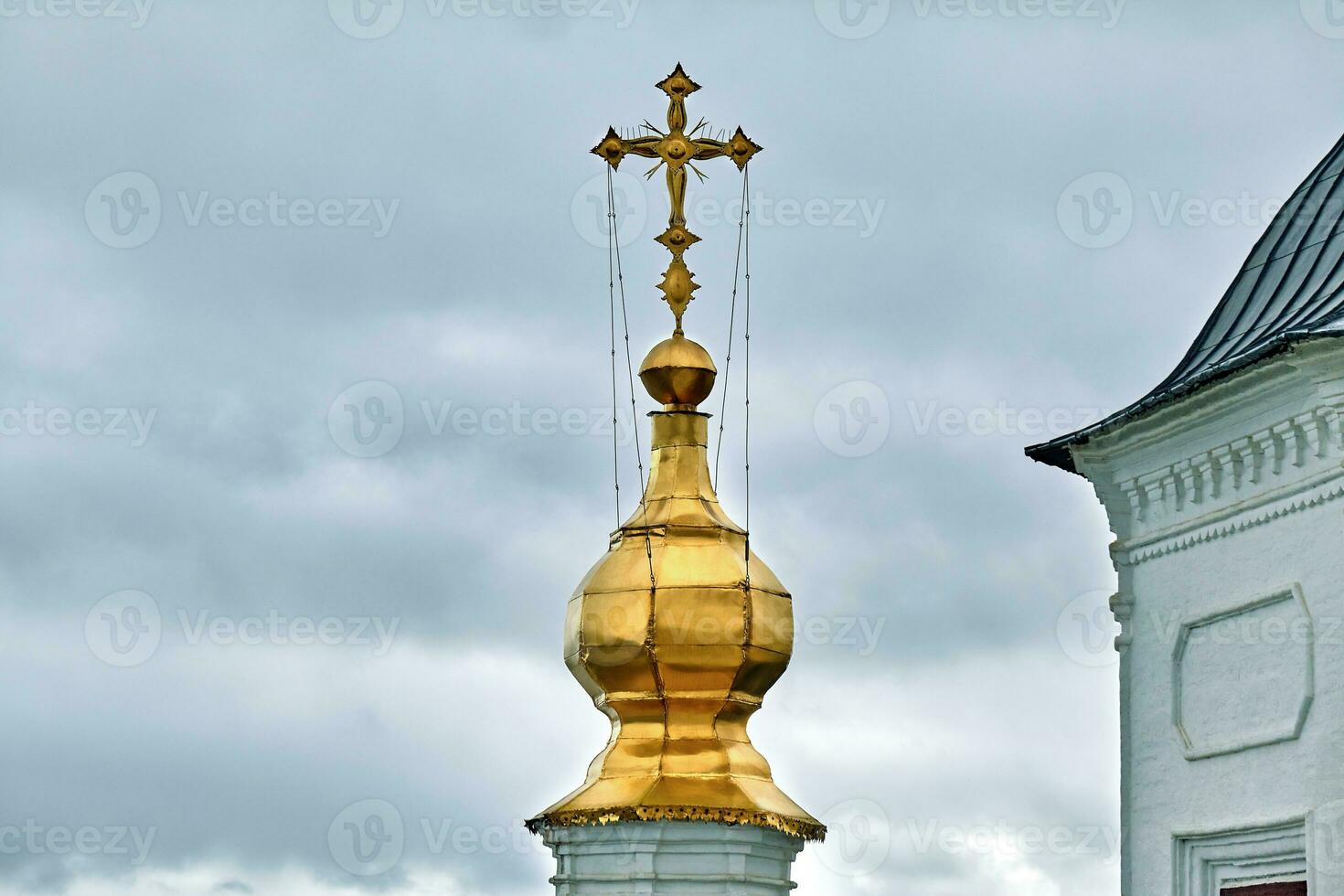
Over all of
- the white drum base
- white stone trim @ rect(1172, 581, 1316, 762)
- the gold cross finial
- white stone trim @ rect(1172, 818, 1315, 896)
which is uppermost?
the gold cross finial

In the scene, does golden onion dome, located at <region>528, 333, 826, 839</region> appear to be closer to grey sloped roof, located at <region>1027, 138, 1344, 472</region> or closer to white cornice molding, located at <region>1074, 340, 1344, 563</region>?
grey sloped roof, located at <region>1027, 138, 1344, 472</region>

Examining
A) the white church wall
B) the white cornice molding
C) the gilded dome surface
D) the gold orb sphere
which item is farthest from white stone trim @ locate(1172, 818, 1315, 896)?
the gold orb sphere

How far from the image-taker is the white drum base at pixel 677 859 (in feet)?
58.6

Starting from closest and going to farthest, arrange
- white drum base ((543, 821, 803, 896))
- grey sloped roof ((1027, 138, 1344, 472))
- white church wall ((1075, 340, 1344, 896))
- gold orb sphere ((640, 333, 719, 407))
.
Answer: white church wall ((1075, 340, 1344, 896)) < grey sloped roof ((1027, 138, 1344, 472)) < white drum base ((543, 821, 803, 896)) < gold orb sphere ((640, 333, 719, 407))

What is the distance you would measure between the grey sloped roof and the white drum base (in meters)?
3.26

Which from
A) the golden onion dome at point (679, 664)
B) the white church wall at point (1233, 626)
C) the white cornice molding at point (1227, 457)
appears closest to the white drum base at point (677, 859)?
the golden onion dome at point (679, 664)

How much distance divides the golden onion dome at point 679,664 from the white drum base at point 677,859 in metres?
0.13

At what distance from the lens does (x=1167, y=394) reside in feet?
53.7

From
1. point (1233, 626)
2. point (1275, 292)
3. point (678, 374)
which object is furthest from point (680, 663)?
point (1275, 292)

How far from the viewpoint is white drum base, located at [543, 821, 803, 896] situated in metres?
17.9

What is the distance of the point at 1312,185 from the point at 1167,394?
2126 millimetres

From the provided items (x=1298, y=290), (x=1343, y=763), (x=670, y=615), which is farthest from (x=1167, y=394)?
(x=670, y=615)

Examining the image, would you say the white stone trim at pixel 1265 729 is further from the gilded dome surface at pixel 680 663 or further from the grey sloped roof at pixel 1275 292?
the gilded dome surface at pixel 680 663

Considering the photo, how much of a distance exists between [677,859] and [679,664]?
4.33ft
